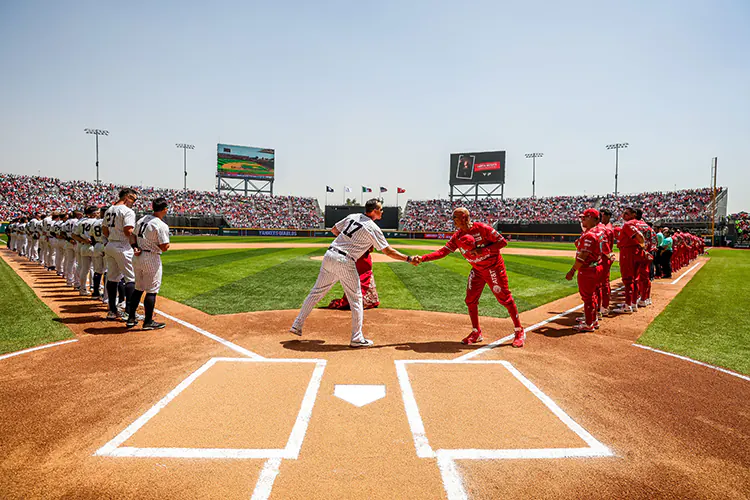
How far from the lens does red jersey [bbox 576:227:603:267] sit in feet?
21.4

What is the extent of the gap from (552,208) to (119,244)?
194ft

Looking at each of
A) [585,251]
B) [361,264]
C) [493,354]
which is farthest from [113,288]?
[585,251]

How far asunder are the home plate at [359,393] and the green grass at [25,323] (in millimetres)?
4491

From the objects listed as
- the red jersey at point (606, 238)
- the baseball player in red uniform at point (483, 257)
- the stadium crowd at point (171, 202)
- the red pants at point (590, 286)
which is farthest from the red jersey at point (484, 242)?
the stadium crowd at point (171, 202)

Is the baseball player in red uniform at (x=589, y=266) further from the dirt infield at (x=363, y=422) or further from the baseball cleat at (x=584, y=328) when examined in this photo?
the dirt infield at (x=363, y=422)

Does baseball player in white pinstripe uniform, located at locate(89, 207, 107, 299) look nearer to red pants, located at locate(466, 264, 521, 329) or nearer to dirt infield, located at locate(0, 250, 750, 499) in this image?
dirt infield, located at locate(0, 250, 750, 499)

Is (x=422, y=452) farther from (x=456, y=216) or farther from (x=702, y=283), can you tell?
(x=702, y=283)

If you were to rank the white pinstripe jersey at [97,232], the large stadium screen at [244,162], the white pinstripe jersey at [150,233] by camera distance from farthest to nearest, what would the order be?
1. the large stadium screen at [244,162]
2. the white pinstripe jersey at [97,232]
3. the white pinstripe jersey at [150,233]

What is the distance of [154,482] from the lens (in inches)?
99.1

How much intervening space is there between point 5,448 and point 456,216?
511cm

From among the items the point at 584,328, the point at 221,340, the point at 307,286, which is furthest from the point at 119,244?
the point at 584,328

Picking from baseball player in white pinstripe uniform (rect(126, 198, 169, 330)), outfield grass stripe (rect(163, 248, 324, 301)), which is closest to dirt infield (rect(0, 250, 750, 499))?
baseball player in white pinstripe uniform (rect(126, 198, 169, 330))

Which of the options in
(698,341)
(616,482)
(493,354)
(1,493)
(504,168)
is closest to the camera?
(1,493)

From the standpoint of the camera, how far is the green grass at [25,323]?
5484 mm
